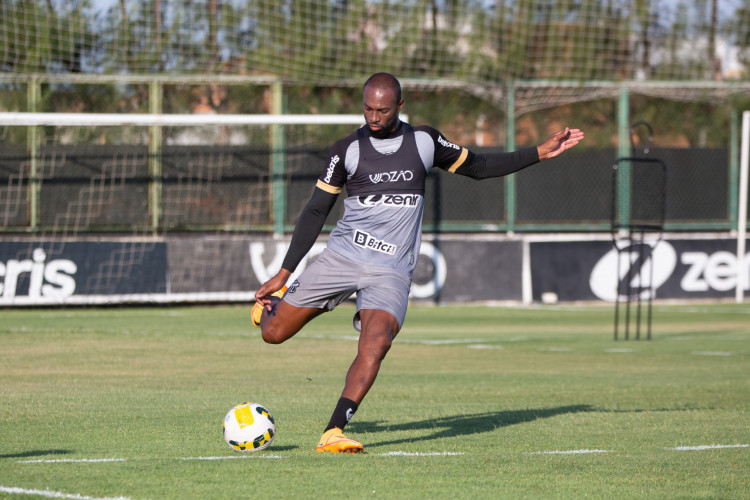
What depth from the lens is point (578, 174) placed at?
78.7 ft

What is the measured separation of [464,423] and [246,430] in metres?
2.31

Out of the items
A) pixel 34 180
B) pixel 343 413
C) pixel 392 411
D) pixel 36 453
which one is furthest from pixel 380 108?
pixel 34 180

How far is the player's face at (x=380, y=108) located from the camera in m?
6.91

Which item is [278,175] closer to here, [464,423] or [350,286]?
[464,423]

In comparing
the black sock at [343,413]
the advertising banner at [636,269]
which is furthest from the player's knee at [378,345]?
the advertising banner at [636,269]

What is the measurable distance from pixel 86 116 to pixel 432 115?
8126 millimetres

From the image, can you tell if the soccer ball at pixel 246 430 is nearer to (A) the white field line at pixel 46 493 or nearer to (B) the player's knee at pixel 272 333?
(B) the player's knee at pixel 272 333

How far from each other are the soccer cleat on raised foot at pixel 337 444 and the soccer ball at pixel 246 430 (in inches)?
14.4

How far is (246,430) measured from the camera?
676 centimetres

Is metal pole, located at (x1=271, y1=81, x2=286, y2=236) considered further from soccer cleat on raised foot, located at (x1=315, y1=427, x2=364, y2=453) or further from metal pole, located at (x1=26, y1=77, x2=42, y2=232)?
soccer cleat on raised foot, located at (x1=315, y1=427, x2=364, y2=453)

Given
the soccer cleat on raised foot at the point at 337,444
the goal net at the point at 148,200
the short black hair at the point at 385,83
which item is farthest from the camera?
the goal net at the point at 148,200

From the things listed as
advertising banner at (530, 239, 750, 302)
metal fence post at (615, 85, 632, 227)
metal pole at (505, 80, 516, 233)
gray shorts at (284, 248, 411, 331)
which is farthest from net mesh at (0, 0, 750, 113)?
gray shorts at (284, 248, 411, 331)

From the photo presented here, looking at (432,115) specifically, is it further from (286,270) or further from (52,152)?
(286,270)

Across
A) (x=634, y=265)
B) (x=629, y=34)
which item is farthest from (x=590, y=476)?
(x=629, y=34)
